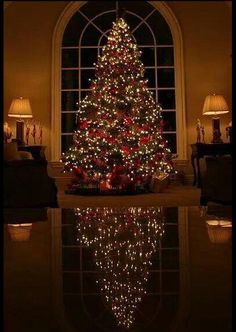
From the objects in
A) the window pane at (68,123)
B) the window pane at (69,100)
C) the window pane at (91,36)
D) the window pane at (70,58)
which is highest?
the window pane at (91,36)

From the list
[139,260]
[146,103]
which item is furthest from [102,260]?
[146,103]

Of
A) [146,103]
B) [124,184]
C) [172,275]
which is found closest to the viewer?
[172,275]

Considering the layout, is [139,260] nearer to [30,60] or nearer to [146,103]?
[146,103]

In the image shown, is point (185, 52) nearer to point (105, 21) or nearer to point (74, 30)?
point (105, 21)

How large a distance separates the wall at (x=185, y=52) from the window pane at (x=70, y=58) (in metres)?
0.24

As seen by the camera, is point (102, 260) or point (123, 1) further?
point (123, 1)

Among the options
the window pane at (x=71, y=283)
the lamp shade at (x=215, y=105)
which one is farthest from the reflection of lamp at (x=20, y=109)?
the window pane at (x=71, y=283)

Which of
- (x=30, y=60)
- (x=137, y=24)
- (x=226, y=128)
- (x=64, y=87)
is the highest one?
(x=137, y=24)

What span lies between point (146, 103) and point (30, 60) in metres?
2.35

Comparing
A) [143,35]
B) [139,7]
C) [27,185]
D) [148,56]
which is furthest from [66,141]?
[27,185]

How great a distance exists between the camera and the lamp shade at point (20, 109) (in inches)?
238

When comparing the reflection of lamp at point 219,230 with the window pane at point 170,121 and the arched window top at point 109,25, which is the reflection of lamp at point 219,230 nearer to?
the window pane at point 170,121

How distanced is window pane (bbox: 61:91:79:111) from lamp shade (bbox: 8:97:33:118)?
2.39 ft

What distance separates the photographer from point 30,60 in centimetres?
664
